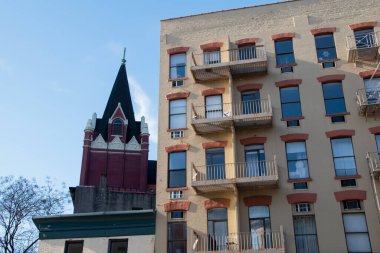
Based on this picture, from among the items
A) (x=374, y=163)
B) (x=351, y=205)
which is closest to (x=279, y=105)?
(x=374, y=163)

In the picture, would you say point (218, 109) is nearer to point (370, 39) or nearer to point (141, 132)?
point (370, 39)

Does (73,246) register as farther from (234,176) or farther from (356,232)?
(356,232)

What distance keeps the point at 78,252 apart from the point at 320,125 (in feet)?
45.7

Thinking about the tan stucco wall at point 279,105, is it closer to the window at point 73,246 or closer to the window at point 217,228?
the window at point 217,228

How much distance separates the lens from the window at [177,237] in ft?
74.4

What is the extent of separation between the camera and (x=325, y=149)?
23359 millimetres

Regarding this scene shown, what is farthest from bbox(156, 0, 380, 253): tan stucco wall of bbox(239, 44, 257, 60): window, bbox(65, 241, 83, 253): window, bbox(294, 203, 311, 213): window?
bbox(65, 241, 83, 253): window

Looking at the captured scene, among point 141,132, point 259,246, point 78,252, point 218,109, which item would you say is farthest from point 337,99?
point 141,132

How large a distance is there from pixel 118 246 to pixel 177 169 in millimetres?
4916

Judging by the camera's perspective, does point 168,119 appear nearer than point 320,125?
No

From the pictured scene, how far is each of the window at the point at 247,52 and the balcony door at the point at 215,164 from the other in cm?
578

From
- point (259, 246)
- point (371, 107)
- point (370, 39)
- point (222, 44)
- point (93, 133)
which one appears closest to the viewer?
point (259, 246)

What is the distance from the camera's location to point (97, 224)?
2384 centimetres

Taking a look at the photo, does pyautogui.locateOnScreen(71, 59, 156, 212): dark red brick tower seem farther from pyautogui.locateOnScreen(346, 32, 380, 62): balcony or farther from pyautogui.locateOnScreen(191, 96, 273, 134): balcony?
pyautogui.locateOnScreen(346, 32, 380, 62): balcony
